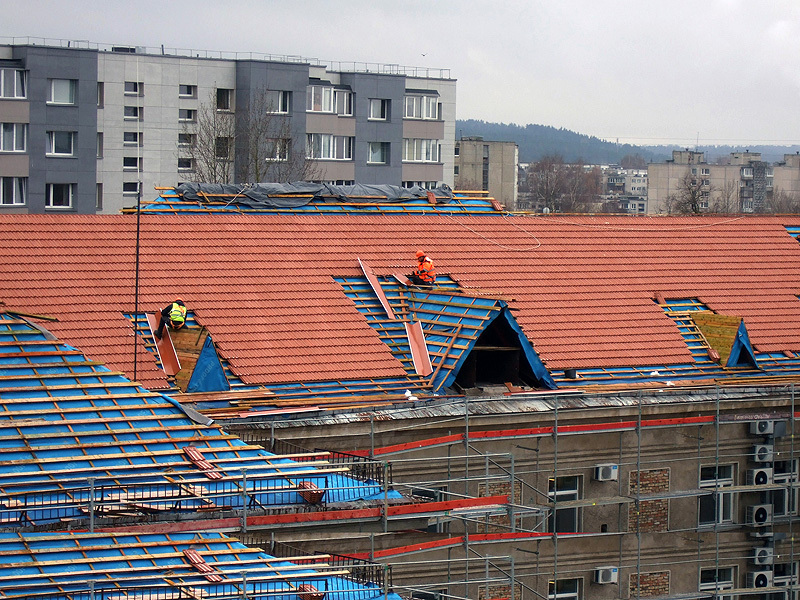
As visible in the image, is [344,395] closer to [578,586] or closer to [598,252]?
[578,586]

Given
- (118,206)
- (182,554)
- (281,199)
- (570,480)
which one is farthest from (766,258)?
(118,206)

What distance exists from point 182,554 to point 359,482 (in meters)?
4.96

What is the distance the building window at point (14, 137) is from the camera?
68.1 metres

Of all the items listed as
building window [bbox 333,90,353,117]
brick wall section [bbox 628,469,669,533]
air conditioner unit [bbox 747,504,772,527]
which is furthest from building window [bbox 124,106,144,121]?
air conditioner unit [bbox 747,504,772,527]

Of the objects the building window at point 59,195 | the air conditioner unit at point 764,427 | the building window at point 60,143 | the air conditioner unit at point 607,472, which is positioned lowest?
the air conditioner unit at point 607,472

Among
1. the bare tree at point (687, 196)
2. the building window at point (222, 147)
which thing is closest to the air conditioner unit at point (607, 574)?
the building window at point (222, 147)

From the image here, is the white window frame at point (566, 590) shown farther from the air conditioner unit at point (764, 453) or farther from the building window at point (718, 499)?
the air conditioner unit at point (764, 453)

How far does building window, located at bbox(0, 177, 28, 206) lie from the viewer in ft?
222

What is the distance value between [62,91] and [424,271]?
1821 inches

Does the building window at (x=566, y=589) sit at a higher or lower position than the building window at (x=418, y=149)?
lower

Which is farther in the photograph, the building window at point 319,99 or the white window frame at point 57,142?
the building window at point 319,99

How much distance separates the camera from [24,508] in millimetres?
18188

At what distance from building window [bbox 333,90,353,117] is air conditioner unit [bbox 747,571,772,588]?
5670 cm

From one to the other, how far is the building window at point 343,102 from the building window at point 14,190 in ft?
71.1
